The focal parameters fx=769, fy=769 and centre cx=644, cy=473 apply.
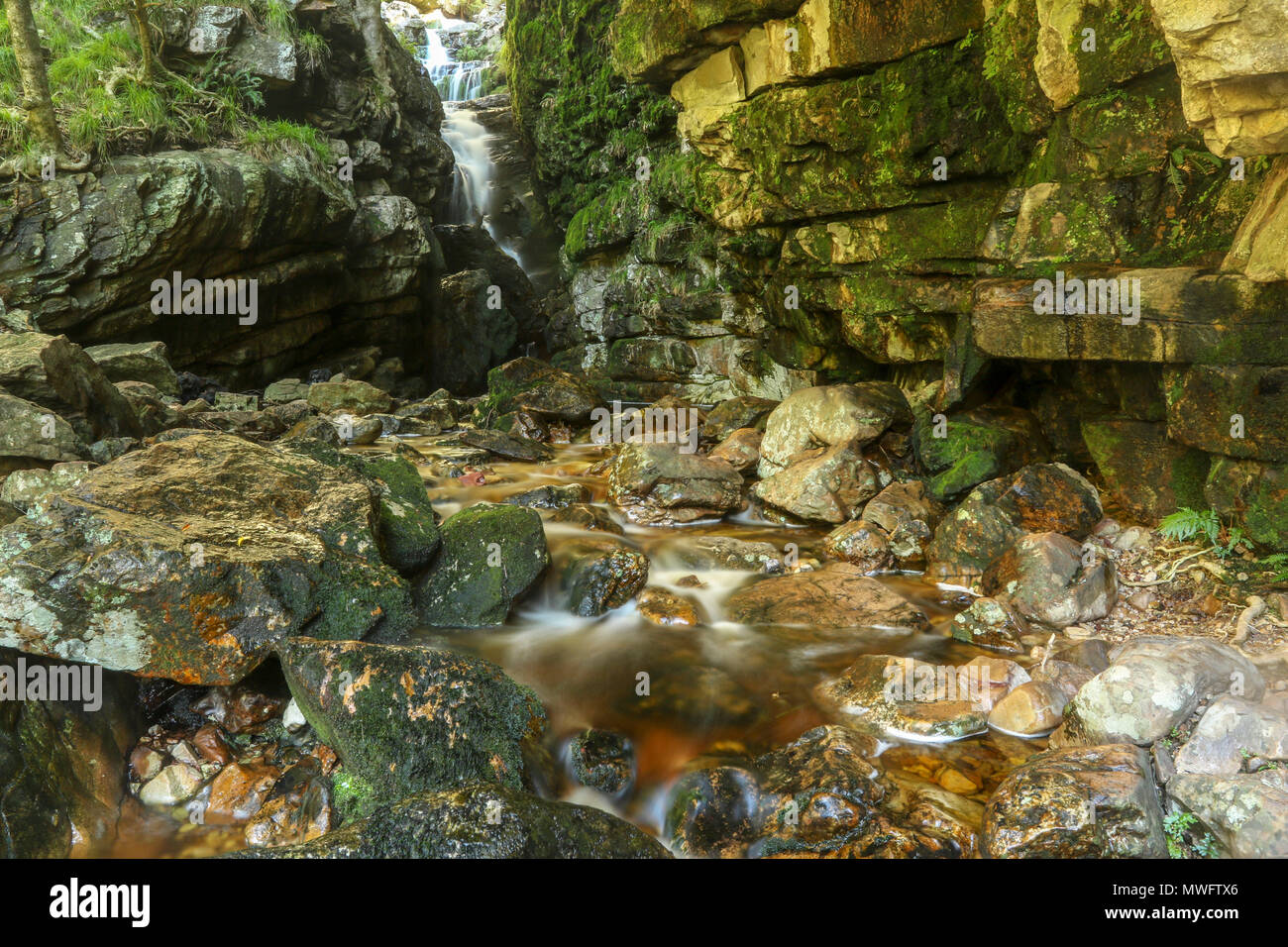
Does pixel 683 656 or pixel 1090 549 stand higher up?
pixel 1090 549

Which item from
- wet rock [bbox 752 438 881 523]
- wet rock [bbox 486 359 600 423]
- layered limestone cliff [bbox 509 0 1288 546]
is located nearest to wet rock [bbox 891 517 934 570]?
wet rock [bbox 752 438 881 523]

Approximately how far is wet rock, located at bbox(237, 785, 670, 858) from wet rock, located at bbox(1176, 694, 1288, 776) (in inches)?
114

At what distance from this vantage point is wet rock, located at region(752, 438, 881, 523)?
891cm

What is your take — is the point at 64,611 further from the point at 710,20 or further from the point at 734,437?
the point at 710,20

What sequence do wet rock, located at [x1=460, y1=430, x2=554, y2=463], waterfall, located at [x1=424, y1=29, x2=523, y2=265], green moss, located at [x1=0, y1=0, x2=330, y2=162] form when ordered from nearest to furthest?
wet rock, located at [x1=460, y1=430, x2=554, y2=463] < green moss, located at [x1=0, y1=0, x2=330, y2=162] < waterfall, located at [x1=424, y1=29, x2=523, y2=265]

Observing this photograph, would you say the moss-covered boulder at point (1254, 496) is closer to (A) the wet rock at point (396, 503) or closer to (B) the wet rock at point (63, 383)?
(A) the wet rock at point (396, 503)

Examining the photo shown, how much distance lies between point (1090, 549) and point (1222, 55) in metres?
3.89

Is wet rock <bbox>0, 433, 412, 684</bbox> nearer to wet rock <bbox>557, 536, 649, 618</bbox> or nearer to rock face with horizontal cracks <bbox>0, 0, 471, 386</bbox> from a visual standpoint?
wet rock <bbox>557, 536, 649, 618</bbox>

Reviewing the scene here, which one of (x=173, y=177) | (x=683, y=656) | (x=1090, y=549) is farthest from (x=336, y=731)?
(x=173, y=177)

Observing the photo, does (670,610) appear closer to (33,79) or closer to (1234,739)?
(1234,739)

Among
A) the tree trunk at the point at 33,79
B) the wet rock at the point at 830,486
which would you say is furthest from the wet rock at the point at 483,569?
the tree trunk at the point at 33,79

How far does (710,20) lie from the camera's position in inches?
380

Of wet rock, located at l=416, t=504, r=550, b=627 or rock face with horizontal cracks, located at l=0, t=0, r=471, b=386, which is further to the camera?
rock face with horizontal cracks, located at l=0, t=0, r=471, b=386
